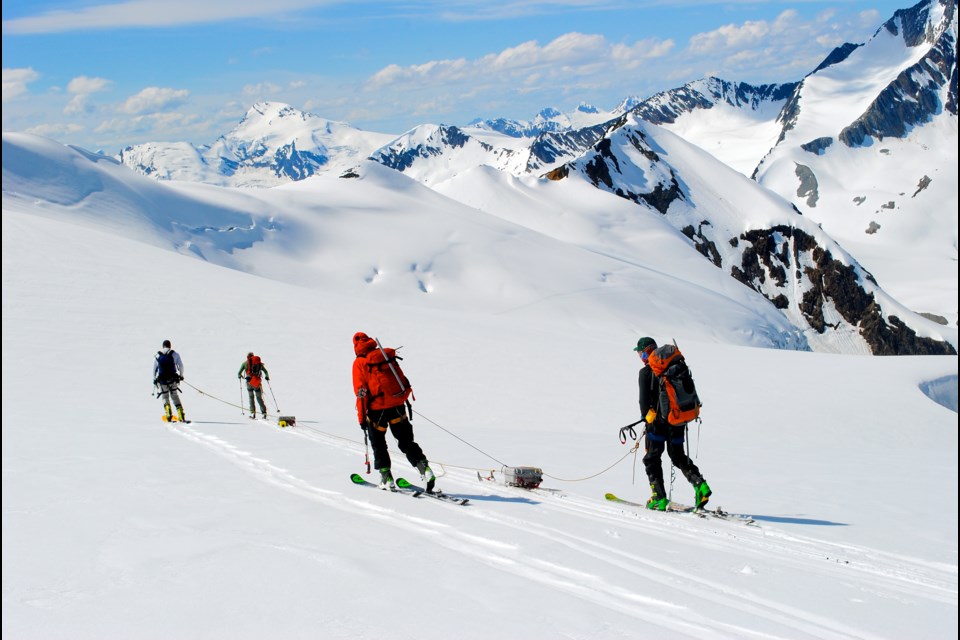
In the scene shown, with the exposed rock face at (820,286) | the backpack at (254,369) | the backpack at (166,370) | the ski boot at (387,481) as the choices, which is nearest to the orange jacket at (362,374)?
the ski boot at (387,481)

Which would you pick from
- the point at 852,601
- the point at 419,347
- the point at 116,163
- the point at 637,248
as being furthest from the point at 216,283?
the point at 637,248

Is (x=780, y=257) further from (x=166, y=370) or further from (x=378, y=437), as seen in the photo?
(x=378, y=437)

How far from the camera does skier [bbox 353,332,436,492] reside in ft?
32.4

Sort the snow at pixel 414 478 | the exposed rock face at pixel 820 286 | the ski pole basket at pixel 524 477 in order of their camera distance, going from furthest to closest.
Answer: the exposed rock face at pixel 820 286, the ski pole basket at pixel 524 477, the snow at pixel 414 478

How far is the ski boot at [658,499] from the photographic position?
401 inches

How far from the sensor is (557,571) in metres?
6.62

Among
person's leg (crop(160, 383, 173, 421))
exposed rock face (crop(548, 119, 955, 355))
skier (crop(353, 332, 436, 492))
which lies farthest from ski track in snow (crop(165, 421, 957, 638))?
exposed rock face (crop(548, 119, 955, 355))

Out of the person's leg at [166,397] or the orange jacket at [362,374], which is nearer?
the orange jacket at [362,374]

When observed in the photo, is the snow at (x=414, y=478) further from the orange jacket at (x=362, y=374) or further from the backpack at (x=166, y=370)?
the orange jacket at (x=362, y=374)

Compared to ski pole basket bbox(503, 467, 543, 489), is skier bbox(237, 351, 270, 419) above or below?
above

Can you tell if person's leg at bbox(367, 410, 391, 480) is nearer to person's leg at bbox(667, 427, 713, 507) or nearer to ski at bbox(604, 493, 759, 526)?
ski at bbox(604, 493, 759, 526)

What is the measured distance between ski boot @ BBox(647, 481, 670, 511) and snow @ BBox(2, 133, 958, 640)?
1.24 ft

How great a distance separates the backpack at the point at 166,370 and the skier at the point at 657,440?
12.1 metres

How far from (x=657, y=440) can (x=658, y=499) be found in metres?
0.83
